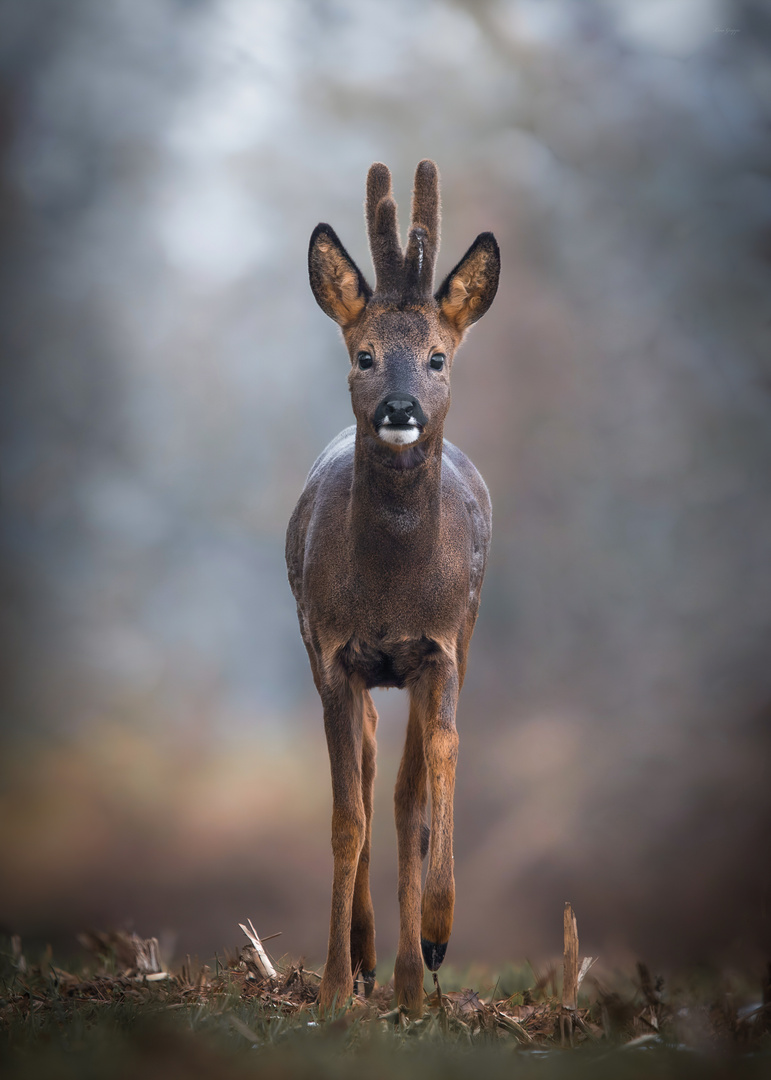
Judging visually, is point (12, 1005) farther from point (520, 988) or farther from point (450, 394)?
point (450, 394)

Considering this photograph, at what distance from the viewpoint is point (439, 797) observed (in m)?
5.30

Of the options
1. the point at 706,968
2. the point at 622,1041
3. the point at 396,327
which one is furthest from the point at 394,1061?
the point at 706,968

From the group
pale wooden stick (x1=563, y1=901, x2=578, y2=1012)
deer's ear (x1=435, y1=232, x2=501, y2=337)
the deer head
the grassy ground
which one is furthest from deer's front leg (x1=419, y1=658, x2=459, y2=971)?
deer's ear (x1=435, y1=232, x2=501, y2=337)

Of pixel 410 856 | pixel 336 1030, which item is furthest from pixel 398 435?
pixel 336 1030

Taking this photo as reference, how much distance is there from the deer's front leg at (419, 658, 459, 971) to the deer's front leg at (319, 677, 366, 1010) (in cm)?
39

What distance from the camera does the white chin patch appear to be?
4906 mm

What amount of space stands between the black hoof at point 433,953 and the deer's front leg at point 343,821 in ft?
1.34

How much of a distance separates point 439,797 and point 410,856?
0.73 metres

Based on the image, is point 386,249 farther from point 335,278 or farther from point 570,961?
point 570,961

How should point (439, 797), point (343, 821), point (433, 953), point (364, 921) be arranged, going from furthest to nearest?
point (364, 921)
point (343, 821)
point (439, 797)
point (433, 953)

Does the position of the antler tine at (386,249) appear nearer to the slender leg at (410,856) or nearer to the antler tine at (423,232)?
the antler tine at (423,232)

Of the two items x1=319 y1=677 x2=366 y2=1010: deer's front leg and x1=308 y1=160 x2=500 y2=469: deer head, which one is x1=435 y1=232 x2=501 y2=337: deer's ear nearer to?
x1=308 y1=160 x2=500 y2=469: deer head

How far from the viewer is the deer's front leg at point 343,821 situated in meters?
5.28

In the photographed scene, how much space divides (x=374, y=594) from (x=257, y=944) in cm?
226
